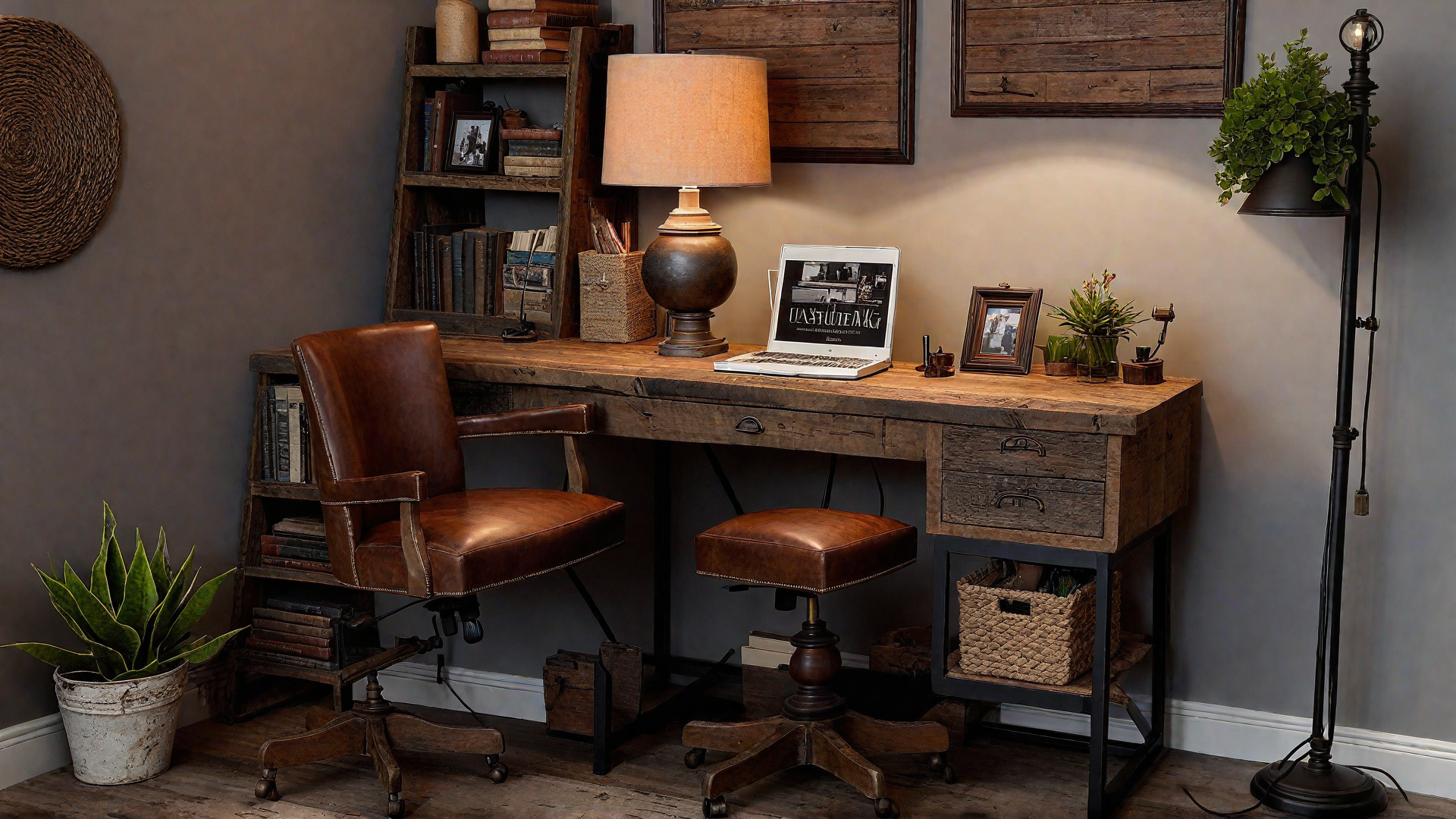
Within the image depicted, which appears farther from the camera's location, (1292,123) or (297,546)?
(297,546)

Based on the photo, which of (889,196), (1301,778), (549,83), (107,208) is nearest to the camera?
(1301,778)

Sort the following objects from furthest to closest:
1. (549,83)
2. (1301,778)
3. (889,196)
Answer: (549,83), (889,196), (1301,778)

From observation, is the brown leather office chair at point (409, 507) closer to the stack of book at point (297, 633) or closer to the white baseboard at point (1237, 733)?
the stack of book at point (297, 633)

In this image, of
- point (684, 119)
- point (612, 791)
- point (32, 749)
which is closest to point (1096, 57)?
point (684, 119)

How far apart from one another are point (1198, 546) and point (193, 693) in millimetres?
2462

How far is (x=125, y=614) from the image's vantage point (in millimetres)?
3123

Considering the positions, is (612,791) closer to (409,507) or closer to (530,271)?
(409,507)

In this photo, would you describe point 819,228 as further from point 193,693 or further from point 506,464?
point 193,693

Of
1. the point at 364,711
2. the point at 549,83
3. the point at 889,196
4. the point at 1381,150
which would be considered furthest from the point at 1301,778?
the point at 549,83

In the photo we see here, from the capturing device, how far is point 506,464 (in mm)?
3891

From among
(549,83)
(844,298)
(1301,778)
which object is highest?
(549,83)

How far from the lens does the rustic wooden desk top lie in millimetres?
2756

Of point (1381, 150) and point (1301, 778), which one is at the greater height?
point (1381, 150)

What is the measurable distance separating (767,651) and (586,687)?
45cm
